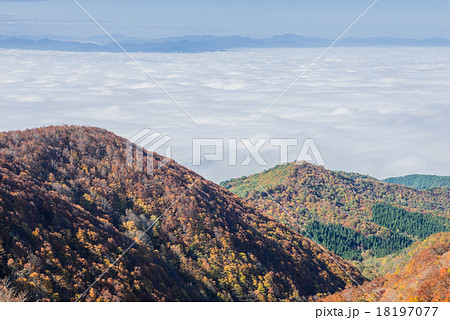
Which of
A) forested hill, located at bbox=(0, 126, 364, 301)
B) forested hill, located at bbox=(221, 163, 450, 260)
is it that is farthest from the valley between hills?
forested hill, located at bbox=(221, 163, 450, 260)

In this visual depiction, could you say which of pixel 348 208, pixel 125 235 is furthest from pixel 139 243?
pixel 348 208

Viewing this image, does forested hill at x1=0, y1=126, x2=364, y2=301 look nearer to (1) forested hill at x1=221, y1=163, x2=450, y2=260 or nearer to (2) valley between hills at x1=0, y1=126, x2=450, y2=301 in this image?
(2) valley between hills at x1=0, y1=126, x2=450, y2=301

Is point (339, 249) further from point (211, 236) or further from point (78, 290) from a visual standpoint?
point (78, 290)

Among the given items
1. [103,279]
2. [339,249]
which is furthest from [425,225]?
[103,279]

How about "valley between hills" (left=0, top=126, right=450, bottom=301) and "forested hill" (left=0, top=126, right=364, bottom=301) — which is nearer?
"valley between hills" (left=0, top=126, right=450, bottom=301)

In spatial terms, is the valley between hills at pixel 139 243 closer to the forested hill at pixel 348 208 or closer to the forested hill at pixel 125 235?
the forested hill at pixel 125 235

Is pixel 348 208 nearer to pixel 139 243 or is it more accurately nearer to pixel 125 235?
pixel 125 235
